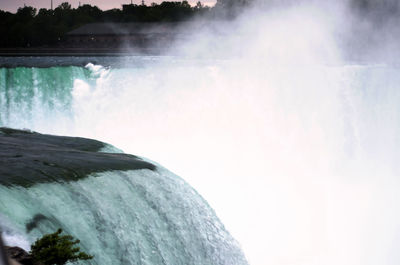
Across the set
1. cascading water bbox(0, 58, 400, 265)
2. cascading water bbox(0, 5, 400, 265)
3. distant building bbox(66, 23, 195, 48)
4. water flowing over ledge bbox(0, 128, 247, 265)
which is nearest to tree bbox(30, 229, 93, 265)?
water flowing over ledge bbox(0, 128, 247, 265)

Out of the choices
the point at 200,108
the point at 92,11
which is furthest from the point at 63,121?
the point at 92,11

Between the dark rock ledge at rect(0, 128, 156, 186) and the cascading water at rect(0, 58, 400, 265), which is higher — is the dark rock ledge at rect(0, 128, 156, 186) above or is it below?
above

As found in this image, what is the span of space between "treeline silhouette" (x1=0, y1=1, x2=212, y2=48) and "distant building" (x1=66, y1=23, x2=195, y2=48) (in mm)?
555

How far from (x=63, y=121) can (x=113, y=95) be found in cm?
136

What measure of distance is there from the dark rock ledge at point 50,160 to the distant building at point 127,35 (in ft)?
75.5

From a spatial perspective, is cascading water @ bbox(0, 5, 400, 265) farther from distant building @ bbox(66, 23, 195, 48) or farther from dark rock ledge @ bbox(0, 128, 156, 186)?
distant building @ bbox(66, 23, 195, 48)

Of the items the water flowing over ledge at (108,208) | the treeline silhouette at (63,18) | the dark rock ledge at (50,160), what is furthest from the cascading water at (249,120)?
the treeline silhouette at (63,18)

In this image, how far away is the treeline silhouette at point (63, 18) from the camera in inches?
1188

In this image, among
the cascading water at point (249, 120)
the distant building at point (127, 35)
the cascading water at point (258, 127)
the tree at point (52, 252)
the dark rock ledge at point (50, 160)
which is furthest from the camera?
the distant building at point (127, 35)

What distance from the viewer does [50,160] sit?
7145mm

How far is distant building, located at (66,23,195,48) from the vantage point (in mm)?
33438

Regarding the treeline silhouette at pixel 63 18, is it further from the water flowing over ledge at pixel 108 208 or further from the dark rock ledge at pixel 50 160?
the water flowing over ledge at pixel 108 208

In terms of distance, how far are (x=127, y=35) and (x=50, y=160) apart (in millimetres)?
31426

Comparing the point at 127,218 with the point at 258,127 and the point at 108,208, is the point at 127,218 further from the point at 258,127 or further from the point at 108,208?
the point at 258,127
